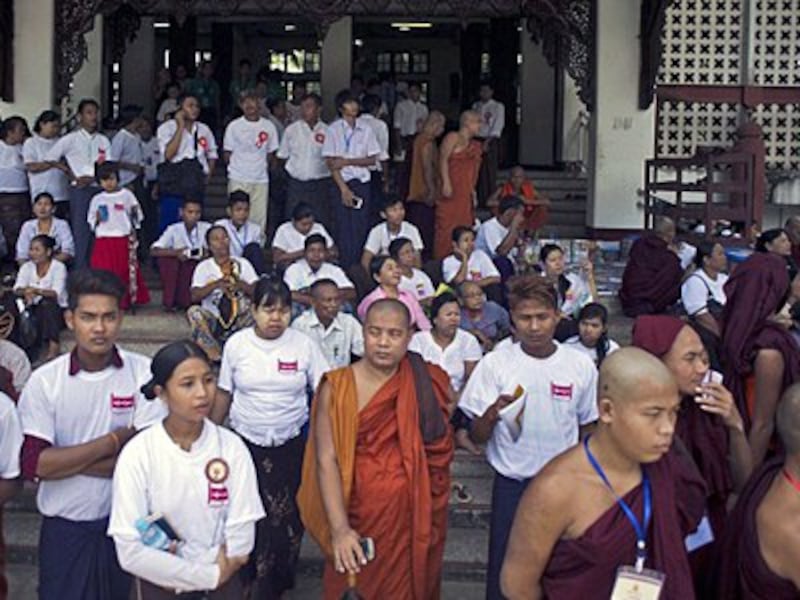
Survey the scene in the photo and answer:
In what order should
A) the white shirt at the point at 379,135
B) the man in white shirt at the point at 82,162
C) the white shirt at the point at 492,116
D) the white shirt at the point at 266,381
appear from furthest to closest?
the white shirt at the point at 492,116
the white shirt at the point at 379,135
the man in white shirt at the point at 82,162
the white shirt at the point at 266,381

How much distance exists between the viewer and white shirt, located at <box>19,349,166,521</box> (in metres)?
4.14

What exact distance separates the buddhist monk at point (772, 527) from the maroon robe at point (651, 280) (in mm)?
6143

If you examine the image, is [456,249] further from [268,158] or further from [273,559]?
[273,559]

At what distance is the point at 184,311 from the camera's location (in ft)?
31.3

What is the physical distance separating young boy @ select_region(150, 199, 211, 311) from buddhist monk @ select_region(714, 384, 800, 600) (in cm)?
658

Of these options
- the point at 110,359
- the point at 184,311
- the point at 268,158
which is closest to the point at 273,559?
the point at 110,359

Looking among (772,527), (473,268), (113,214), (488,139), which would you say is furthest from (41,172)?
(772,527)

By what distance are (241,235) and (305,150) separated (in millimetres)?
1445

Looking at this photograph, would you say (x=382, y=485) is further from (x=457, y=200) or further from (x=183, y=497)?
(x=457, y=200)

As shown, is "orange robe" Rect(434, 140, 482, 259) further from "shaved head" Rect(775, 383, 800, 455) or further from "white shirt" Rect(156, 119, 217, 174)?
"shaved head" Rect(775, 383, 800, 455)

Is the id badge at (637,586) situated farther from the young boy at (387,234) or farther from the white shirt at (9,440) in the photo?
the young boy at (387,234)

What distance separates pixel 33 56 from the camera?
12031mm

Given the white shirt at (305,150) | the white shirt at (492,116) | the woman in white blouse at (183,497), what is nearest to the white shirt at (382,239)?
the white shirt at (305,150)

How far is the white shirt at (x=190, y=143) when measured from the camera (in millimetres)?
10539
